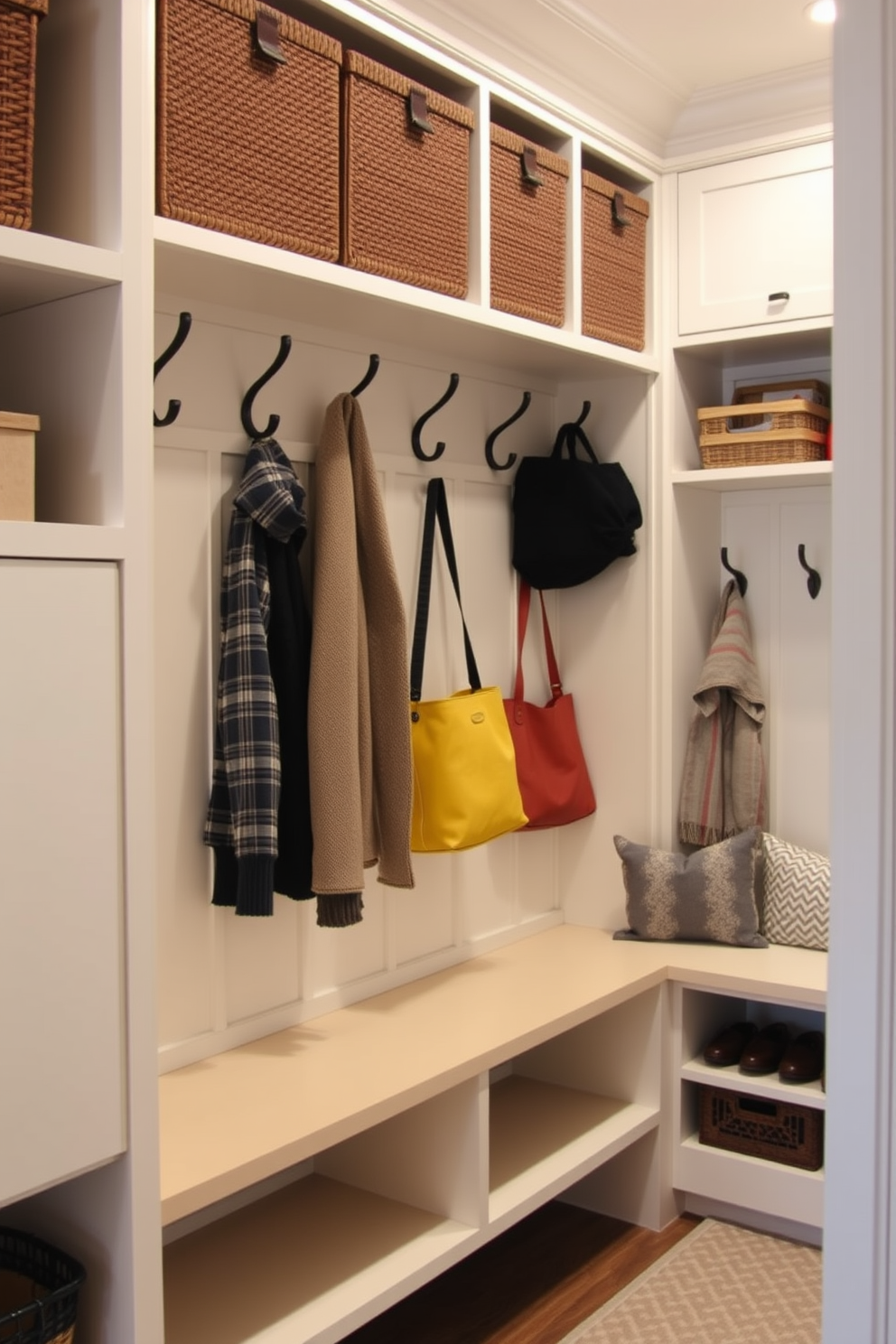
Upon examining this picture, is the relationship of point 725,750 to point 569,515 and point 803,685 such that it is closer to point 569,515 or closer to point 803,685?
point 803,685

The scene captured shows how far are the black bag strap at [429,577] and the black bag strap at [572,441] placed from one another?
0.40 metres

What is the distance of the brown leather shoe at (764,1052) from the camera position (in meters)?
2.80

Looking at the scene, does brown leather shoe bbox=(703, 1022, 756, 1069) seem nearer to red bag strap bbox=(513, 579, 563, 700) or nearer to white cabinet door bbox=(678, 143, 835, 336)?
red bag strap bbox=(513, 579, 563, 700)

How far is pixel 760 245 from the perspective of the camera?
287 cm

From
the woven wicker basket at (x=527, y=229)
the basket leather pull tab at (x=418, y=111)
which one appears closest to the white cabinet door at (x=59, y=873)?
the basket leather pull tab at (x=418, y=111)

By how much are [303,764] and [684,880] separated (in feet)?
3.60

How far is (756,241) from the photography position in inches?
113

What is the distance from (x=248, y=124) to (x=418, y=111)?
1.36 feet

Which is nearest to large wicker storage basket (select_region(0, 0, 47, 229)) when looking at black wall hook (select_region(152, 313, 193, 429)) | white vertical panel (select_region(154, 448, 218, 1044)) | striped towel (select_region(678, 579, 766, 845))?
black wall hook (select_region(152, 313, 193, 429))

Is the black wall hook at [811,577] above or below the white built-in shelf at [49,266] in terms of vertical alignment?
below

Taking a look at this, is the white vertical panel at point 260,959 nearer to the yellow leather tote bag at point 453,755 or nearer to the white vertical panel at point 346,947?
the white vertical panel at point 346,947

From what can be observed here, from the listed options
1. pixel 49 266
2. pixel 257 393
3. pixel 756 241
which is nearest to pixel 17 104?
pixel 49 266

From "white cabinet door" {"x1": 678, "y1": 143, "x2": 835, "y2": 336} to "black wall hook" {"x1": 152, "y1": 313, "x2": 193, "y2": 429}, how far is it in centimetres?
137

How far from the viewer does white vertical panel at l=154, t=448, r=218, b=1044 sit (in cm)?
213
